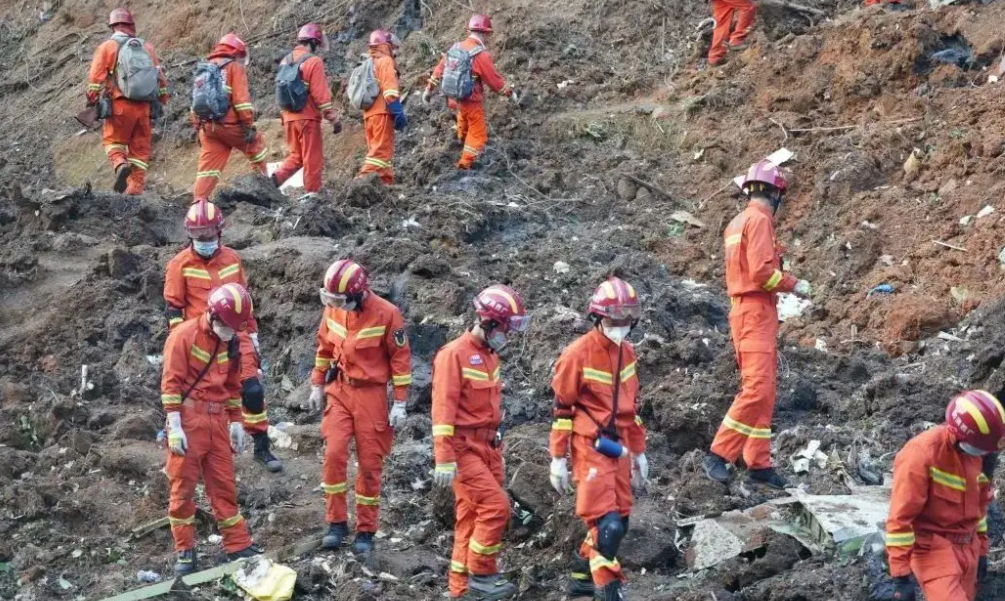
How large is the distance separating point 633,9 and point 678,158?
3.75 m

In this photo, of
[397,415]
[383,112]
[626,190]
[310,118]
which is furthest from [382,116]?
[397,415]

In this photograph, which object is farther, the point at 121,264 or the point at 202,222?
the point at 121,264

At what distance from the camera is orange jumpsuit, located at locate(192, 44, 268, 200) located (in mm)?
14984

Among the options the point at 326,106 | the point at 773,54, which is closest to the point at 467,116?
the point at 326,106

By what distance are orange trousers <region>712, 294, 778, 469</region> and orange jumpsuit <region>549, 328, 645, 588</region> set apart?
167 centimetres

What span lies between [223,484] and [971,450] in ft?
15.8

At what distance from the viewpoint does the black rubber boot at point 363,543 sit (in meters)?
9.31

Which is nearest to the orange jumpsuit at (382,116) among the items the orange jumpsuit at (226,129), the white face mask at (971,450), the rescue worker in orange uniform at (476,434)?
the orange jumpsuit at (226,129)

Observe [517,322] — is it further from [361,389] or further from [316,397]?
[316,397]

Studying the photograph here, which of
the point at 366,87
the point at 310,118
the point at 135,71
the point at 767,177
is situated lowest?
the point at 310,118

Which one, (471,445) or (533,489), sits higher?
(471,445)

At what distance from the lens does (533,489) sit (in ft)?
31.5

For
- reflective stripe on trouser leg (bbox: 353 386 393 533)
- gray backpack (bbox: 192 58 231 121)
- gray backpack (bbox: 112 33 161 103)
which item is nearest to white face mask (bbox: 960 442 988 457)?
reflective stripe on trouser leg (bbox: 353 386 393 533)

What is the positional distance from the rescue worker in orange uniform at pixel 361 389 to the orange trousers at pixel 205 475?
0.62m
